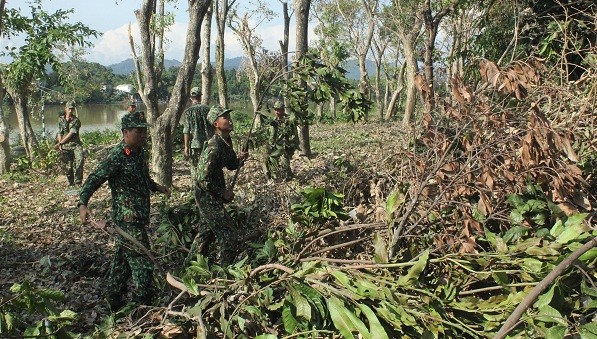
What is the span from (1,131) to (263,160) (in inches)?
326

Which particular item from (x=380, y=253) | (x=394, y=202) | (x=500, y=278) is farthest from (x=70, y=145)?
(x=500, y=278)

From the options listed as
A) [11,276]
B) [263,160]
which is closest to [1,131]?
[11,276]

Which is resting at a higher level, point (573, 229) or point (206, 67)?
point (206, 67)

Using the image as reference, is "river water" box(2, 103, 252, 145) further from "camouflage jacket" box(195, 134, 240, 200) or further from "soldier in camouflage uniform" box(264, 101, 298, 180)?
Answer: "camouflage jacket" box(195, 134, 240, 200)

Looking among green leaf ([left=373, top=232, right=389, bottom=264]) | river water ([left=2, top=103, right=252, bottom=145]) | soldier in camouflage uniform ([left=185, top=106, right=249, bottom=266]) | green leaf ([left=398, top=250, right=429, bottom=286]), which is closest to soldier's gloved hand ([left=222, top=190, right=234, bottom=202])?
soldier in camouflage uniform ([left=185, top=106, right=249, bottom=266])

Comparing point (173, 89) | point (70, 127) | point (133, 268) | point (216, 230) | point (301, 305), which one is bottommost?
point (133, 268)

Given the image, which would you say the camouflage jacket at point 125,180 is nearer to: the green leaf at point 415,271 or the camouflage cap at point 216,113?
the camouflage cap at point 216,113

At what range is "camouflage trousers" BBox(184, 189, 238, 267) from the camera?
488cm

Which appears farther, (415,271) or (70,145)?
(70,145)

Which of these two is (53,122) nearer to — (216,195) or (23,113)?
(23,113)

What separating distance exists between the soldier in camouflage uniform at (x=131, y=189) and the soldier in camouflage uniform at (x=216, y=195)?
0.44 metres

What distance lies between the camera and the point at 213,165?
489 centimetres

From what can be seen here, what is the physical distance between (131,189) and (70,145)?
6623mm

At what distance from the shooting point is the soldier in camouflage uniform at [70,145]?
10477 millimetres
